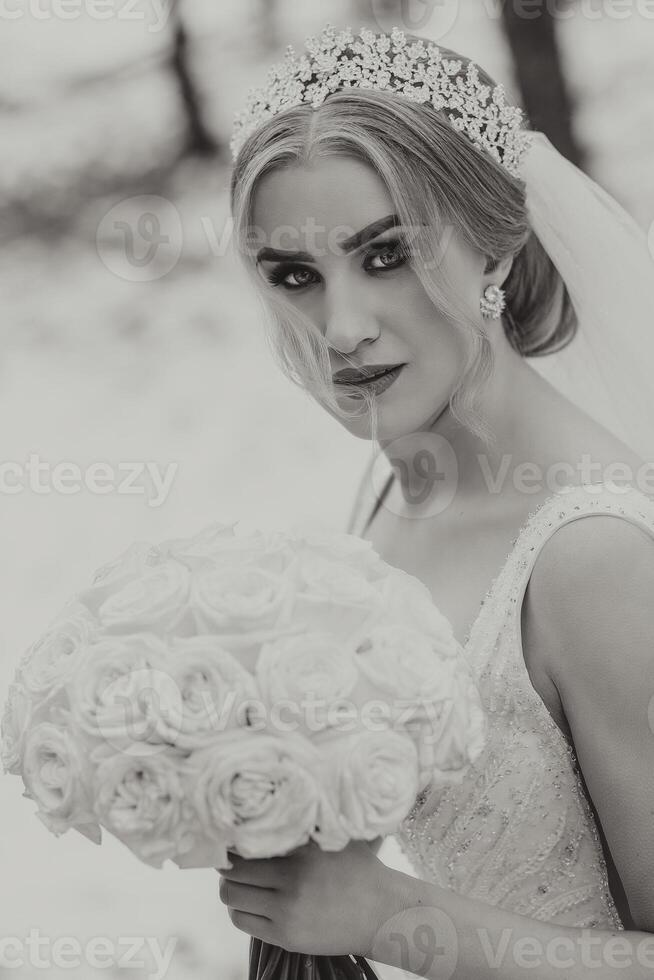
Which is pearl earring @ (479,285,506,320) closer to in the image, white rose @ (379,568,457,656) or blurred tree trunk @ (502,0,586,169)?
white rose @ (379,568,457,656)

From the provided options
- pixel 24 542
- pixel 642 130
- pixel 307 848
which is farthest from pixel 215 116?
pixel 307 848

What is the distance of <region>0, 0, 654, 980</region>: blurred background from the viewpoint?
3129mm

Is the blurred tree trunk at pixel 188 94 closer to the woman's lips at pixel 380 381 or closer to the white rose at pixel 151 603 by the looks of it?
the woman's lips at pixel 380 381

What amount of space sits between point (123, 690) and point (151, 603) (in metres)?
0.10

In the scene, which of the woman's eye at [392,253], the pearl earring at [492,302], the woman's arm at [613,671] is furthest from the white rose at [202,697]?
the pearl earring at [492,302]

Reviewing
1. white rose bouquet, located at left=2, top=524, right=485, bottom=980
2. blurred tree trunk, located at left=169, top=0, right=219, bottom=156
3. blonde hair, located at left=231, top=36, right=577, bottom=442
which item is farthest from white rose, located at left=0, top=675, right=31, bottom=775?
blurred tree trunk, located at left=169, top=0, right=219, bottom=156

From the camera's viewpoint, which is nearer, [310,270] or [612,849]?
[612,849]

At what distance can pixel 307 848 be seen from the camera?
1061mm

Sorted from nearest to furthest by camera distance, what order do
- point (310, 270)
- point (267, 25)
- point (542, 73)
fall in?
point (310, 270) → point (542, 73) → point (267, 25)

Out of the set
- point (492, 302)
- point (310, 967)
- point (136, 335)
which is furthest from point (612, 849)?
point (136, 335)

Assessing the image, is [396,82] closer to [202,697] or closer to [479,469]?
[479,469]

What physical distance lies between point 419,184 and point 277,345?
0.39 meters

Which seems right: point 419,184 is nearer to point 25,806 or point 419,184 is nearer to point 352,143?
point 352,143

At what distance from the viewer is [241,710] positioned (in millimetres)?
938
